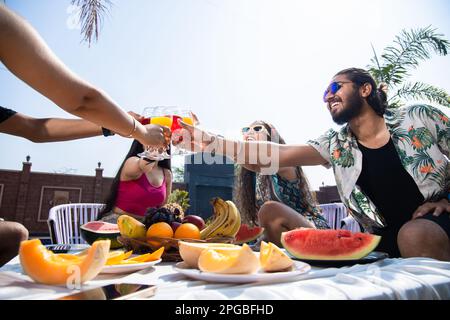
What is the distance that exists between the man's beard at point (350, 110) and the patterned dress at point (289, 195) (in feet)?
3.60

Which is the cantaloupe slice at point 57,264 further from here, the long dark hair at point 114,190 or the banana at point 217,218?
the long dark hair at point 114,190

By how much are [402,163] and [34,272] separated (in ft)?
7.93

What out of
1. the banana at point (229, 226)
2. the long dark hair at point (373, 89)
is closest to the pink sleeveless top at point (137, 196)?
the banana at point (229, 226)

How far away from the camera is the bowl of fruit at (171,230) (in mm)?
1202

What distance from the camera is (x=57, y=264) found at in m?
0.70

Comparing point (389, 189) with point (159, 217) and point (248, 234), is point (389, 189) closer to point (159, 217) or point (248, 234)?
point (248, 234)

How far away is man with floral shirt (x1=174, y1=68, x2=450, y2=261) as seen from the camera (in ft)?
7.02

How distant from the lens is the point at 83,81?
1.14 meters

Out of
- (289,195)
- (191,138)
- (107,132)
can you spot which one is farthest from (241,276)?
(289,195)

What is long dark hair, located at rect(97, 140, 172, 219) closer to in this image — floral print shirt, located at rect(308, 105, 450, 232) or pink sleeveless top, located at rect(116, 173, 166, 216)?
pink sleeveless top, located at rect(116, 173, 166, 216)

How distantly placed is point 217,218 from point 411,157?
66.4 inches

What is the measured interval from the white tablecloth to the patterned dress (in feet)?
8.03
